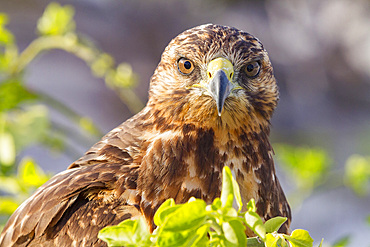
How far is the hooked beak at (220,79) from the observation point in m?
1.36

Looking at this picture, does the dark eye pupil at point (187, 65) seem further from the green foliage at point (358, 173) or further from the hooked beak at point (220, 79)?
the green foliage at point (358, 173)

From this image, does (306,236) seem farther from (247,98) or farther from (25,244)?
(25,244)

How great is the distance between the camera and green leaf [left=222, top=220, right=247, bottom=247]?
0.71 metres

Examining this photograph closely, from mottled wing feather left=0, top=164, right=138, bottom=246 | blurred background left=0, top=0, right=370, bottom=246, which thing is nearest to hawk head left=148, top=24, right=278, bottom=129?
mottled wing feather left=0, top=164, right=138, bottom=246

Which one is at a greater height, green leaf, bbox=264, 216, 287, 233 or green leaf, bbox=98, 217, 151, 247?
green leaf, bbox=264, 216, 287, 233

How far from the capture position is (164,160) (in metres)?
1.52

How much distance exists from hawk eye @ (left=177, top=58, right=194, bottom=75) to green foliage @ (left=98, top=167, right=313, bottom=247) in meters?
0.81

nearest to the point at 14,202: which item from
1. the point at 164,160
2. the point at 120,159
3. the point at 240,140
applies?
the point at 120,159

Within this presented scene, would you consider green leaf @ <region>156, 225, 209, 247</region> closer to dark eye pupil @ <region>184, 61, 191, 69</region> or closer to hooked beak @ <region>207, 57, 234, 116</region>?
hooked beak @ <region>207, 57, 234, 116</region>

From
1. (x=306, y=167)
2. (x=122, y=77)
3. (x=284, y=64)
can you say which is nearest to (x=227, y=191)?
(x=122, y=77)

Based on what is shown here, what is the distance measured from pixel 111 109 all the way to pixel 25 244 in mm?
5804

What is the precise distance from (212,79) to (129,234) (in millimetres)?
728

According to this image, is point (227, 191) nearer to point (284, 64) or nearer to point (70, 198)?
point (70, 198)

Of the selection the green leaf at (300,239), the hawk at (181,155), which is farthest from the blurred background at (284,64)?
the green leaf at (300,239)
